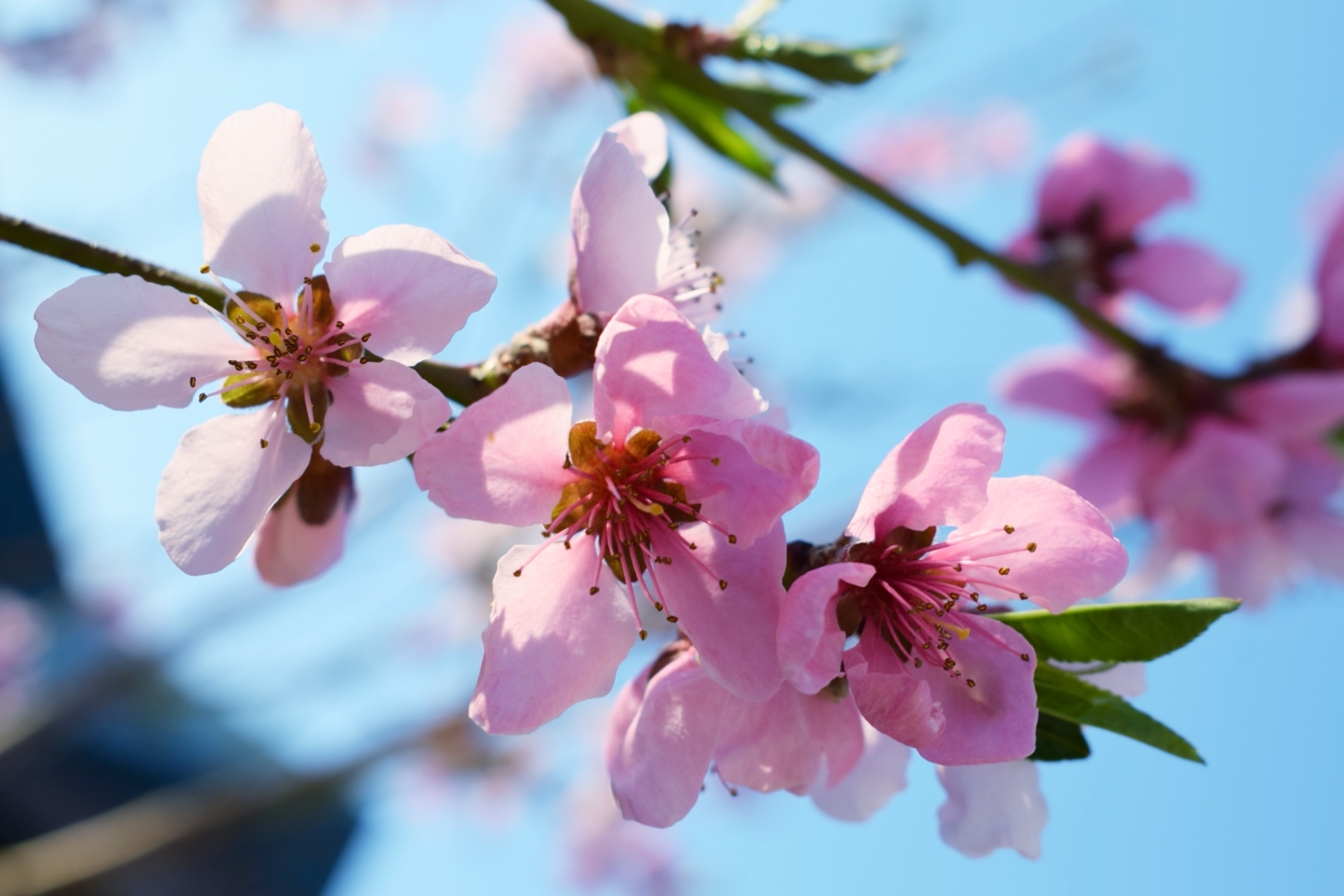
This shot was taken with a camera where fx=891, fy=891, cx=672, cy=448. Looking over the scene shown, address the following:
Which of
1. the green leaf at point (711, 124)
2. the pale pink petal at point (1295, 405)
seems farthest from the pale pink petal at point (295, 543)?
the pale pink petal at point (1295, 405)

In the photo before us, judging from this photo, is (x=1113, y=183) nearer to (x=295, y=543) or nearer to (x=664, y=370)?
(x=664, y=370)

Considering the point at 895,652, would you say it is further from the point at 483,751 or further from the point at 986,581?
the point at 483,751

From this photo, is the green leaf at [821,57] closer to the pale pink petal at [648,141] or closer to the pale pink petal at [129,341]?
the pale pink petal at [648,141]

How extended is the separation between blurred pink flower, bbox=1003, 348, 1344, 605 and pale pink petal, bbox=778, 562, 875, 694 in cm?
116

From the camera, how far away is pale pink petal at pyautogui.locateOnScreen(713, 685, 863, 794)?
689 mm

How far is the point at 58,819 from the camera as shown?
20.0ft

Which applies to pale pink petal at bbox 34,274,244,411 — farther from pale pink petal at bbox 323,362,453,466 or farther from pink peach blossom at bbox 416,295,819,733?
pink peach blossom at bbox 416,295,819,733

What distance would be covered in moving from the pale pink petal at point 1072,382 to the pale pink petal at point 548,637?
1.28 m

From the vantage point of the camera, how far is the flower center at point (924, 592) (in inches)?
26.4

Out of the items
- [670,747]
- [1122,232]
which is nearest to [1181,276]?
[1122,232]

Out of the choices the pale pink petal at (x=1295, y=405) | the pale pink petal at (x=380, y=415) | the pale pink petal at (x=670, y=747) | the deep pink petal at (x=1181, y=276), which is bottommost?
the pale pink petal at (x=1295, y=405)

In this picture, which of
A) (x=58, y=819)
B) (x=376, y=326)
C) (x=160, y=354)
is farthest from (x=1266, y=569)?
(x=58, y=819)

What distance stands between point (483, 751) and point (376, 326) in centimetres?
331

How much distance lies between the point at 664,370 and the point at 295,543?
42cm
